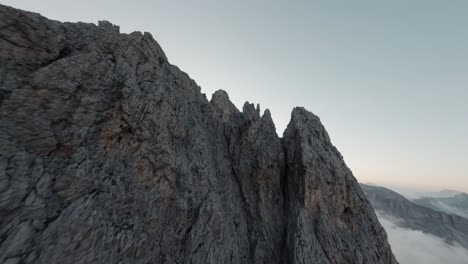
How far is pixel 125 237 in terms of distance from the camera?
71.1 feet

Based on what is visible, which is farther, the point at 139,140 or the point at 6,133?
the point at 139,140

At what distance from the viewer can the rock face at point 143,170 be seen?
62.6 feet

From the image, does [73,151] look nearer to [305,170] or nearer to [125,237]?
[125,237]

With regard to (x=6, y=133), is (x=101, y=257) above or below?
below

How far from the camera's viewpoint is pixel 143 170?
25.6 metres

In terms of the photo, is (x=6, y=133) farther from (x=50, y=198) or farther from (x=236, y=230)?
(x=236, y=230)

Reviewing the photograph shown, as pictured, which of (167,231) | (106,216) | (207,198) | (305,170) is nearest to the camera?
(106,216)

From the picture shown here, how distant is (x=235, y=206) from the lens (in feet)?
109

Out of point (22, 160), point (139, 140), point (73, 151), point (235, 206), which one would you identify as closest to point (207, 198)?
point (235, 206)

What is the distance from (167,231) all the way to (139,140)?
957cm

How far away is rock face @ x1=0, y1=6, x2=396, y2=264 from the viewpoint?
62.6 feet

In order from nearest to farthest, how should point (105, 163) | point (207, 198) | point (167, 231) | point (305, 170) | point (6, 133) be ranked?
1. point (6, 133)
2. point (105, 163)
3. point (167, 231)
4. point (207, 198)
5. point (305, 170)

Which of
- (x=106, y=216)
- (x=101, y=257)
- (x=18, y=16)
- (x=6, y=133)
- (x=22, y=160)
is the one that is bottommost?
(x=101, y=257)

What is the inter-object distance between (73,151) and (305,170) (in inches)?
986
